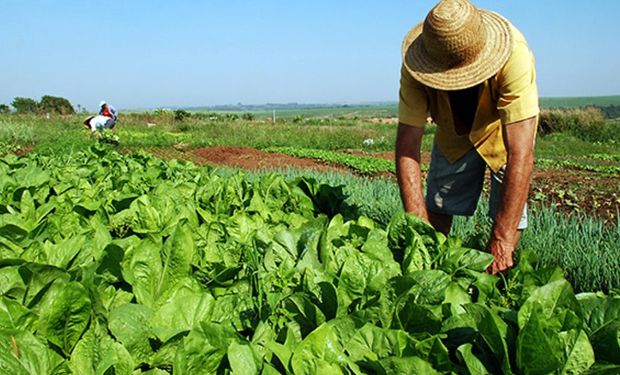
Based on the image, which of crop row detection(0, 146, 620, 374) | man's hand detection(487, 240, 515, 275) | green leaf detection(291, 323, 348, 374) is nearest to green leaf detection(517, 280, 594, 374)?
crop row detection(0, 146, 620, 374)

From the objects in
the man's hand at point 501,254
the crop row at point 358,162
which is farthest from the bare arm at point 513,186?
the crop row at point 358,162

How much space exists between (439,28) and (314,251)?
1.35m

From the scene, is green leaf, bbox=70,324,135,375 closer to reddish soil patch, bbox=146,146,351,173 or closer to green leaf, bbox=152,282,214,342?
green leaf, bbox=152,282,214,342

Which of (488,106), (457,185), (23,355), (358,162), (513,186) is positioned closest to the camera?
(23,355)

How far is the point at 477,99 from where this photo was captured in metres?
3.15

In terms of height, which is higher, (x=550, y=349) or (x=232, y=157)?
(x=550, y=349)

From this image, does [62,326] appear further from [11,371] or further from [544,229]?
[544,229]

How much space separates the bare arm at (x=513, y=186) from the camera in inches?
102

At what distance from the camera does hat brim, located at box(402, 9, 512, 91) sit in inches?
103

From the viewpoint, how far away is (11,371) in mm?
1126

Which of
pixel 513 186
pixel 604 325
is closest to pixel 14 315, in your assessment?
pixel 604 325

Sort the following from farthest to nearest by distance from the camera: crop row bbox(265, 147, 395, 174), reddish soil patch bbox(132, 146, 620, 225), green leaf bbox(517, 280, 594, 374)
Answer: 1. crop row bbox(265, 147, 395, 174)
2. reddish soil patch bbox(132, 146, 620, 225)
3. green leaf bbox(517, 280, 594, 374)

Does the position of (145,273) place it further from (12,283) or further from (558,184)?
(558,184)

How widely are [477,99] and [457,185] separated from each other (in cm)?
82
